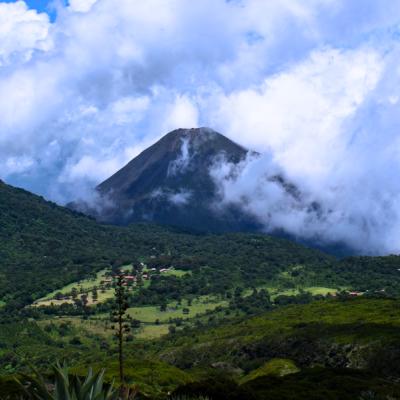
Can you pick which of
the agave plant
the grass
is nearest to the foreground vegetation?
the grass

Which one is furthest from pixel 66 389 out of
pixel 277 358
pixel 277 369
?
pixel 277 358

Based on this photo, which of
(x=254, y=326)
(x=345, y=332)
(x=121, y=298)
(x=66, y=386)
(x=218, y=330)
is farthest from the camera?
(x=218, y=330)

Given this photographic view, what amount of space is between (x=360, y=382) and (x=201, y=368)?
72304 millimetres

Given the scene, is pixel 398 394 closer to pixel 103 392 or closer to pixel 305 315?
pixel 103 392

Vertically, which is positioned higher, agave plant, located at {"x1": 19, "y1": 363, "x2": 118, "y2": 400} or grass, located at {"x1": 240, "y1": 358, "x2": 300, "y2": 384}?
agave plant, located at {"x1": 19, "y1": 363, "x2": 118, "y2": 400}

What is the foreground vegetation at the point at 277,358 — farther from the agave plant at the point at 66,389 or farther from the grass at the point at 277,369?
the agave plant at the point at 66,389

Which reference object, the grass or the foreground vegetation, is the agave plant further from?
the grass

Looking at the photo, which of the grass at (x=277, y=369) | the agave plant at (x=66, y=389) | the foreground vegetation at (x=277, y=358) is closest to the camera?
the agave plant at (x=66, y=389)

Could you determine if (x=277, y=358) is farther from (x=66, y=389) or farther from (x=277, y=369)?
(x=66, y=389)

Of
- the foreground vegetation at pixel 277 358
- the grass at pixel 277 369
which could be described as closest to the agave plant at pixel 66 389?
the foreground vegetation at pixel 277 358

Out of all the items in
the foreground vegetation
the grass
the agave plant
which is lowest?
the grass

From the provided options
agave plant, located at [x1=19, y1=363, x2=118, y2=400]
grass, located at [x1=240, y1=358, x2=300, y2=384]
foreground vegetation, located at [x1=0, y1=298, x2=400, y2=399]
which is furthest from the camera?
grass, located at [x1=240, y1=358, x2=300, y2=384]

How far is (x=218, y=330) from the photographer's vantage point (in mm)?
199000

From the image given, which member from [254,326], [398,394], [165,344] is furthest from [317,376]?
[165,344]
